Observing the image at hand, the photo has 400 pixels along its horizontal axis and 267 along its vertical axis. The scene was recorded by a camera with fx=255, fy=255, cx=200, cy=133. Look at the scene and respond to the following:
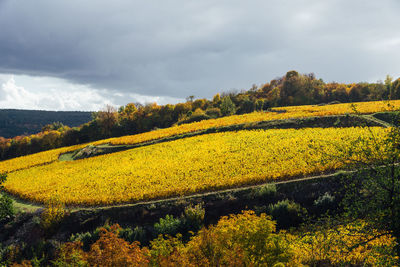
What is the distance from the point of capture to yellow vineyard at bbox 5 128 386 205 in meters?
26.2

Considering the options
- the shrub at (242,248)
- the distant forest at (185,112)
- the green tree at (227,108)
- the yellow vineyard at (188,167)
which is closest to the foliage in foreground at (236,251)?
the shrub at (242,248)

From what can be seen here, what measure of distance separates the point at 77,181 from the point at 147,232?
17029mm

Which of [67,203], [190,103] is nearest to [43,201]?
[67,203]

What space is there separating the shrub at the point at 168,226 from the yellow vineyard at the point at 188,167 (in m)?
3.70

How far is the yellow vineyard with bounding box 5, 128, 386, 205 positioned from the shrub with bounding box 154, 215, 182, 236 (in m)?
3.70

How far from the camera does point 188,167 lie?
31.6 m

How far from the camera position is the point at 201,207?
2338 centimetres

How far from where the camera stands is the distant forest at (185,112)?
2889 inches

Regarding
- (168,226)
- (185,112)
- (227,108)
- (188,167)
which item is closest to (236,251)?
(168,226)

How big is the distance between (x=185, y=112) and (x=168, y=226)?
7128 cm

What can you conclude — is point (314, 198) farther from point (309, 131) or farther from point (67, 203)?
point (67, 203)

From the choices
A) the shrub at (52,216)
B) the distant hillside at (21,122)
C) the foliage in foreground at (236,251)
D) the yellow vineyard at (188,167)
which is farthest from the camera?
the distant hillside at (21,122)

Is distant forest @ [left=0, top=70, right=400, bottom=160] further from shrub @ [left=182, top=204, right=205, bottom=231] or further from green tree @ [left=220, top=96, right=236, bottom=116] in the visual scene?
shrub @ [left=182, top=204, right=205, bottom=231]

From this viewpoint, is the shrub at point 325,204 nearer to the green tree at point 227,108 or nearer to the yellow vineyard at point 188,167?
the yellow vineyard at point 188,167
